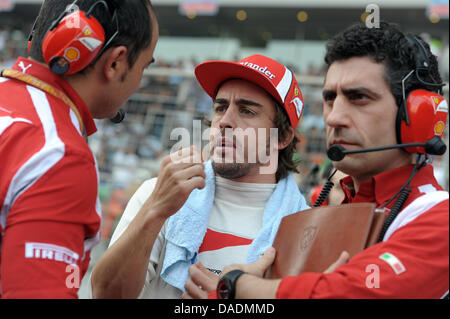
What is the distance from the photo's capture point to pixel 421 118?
4.93ft

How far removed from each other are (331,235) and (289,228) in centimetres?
20

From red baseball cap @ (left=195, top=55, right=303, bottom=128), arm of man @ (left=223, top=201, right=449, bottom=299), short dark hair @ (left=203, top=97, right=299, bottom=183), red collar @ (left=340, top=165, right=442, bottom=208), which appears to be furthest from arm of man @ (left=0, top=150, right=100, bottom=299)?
short dark hair @ (left=203, top=97, right=299, bottom=183)

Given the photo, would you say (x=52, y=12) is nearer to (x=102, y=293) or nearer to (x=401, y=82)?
(x=102, y=293)

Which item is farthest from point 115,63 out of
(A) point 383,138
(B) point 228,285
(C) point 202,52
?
(C) point 202,52

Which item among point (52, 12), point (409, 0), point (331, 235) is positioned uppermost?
point (409, 0)

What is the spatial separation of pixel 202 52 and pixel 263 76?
10.4 meters

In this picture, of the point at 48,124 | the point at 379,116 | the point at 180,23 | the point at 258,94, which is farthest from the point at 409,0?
the point at 48,124

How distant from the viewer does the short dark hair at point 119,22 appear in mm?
1429

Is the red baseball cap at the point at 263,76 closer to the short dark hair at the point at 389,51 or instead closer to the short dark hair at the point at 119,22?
the short dark hair at the point at 389,51

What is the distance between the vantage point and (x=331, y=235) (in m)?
1.43

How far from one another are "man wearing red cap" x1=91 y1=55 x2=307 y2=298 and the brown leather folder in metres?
0.31

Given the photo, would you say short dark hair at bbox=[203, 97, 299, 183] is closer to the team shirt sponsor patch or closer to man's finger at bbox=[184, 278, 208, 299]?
man's finger at bbox=[184, 278, 208, 299]

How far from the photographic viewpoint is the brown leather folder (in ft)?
4.44

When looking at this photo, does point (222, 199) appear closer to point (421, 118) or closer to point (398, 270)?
point (421, 118)
